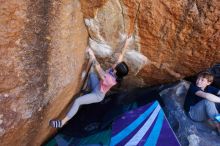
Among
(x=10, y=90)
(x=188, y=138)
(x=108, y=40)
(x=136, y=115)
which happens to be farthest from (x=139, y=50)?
(x=10, y=90)

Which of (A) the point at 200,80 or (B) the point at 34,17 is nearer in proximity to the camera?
(B) the point at 34,17

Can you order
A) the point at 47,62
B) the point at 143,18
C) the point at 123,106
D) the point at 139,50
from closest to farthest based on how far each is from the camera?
the point at 47,62
the point at 143,18
the point at 139,50
the point at 123,106

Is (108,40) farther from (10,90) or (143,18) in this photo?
(10,90)

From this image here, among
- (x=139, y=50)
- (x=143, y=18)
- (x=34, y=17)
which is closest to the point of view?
(x=34, y=17)

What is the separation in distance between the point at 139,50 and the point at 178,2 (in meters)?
0.75

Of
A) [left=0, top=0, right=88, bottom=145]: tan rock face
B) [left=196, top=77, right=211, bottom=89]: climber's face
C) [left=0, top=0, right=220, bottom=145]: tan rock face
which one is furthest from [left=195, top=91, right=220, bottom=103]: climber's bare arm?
[left=0, top=0, right=88, bottom=145]: tan rock face

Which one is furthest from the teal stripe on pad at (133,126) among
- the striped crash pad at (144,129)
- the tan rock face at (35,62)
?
the tan rock face at (35,62)

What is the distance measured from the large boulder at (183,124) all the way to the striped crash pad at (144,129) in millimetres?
318

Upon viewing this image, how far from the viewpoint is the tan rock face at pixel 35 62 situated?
3.20 meters

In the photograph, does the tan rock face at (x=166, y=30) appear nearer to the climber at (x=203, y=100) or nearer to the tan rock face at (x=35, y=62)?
the climber at (x=203, y=100)

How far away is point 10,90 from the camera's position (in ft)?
10.9

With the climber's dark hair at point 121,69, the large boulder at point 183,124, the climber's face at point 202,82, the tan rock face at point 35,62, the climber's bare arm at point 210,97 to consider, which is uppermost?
the tan rock face at point 35,62

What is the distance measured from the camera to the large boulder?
402 centimetres

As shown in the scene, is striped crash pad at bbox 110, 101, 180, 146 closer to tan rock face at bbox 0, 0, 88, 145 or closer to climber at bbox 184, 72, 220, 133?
climber at bbox 184, 72, 220, 133
